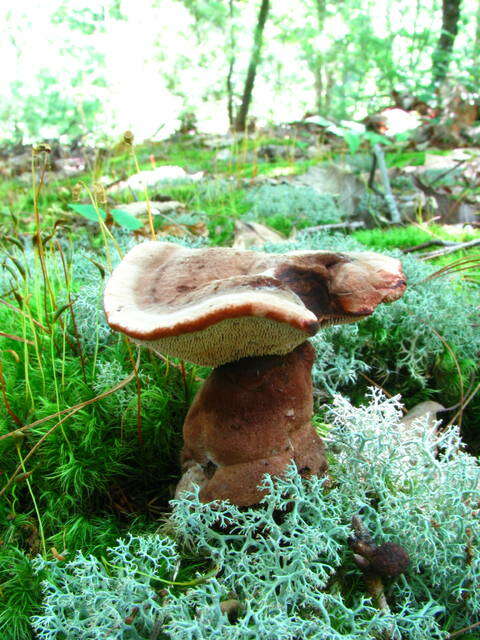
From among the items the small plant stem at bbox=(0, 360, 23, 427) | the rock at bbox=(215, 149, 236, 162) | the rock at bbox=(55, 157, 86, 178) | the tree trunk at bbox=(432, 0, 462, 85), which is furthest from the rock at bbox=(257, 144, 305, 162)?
the small plant stem at bbox=(0, 360, 23, 427)

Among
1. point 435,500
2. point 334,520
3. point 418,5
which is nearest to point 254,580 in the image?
point 334,520

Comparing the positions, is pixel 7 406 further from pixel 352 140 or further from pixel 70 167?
pixel 70 167

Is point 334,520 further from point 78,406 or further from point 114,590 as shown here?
point 78,406

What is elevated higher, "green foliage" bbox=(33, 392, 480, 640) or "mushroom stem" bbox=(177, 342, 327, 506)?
"mushroom stem" bbox=(177, 342, 327, 506)

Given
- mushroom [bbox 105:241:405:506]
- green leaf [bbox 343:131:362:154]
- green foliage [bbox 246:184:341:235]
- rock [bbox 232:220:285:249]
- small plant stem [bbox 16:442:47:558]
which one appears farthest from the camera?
green foliage [bbox 246:184:341:235]

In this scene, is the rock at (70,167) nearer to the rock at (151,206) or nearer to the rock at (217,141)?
the rock at (217,141)

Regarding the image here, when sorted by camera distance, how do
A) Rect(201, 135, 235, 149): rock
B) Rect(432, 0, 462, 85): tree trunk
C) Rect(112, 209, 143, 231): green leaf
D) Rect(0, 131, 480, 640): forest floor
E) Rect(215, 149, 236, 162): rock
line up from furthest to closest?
1. Rect(201, 135, 235, 149): rock
2. Rect(432, 0, 462, 85): tree trunk
3. Rect(215, 149, 236, 162): rock
4. Rect(112, 209, 143, 231): green leaf
5. Rect(0, 131, 480, 640): forest floor

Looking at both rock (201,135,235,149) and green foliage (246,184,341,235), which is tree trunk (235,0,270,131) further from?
green foliage (246,184,341,235)
